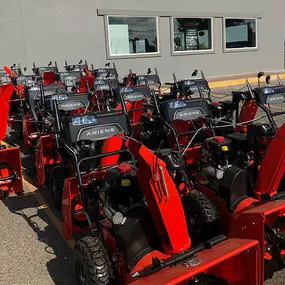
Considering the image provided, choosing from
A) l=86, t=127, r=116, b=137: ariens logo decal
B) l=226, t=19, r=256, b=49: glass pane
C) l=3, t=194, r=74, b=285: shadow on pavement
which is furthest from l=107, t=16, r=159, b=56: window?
l=86, t=127, r=116, b=137: ariens logo decal

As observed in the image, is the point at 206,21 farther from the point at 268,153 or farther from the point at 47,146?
the point at 268,153

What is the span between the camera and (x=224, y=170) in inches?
150

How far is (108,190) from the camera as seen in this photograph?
358cm

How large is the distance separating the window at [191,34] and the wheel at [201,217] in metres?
14.3

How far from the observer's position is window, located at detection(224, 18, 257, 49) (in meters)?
18.8

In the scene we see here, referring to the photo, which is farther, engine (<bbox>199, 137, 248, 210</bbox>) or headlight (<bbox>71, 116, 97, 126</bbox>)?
headlight (<bbox>71, 116, 97, 126</bbox>)

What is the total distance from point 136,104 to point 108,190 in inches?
174

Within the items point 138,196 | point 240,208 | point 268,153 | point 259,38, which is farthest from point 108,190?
point 259,38

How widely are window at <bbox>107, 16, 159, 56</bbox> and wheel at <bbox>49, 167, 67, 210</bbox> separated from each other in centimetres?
1140

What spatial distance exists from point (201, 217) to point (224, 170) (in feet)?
1.96

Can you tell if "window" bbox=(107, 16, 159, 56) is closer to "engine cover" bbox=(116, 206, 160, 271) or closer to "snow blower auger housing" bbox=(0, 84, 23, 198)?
"snow blower auger housing" bbox=(0, 84, 23, 198)

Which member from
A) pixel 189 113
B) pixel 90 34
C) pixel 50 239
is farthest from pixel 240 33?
pixel 50 239

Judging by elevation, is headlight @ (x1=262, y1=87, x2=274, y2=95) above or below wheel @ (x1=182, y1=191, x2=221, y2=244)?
above

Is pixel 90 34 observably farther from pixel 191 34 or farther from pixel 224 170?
pixel 224 170
